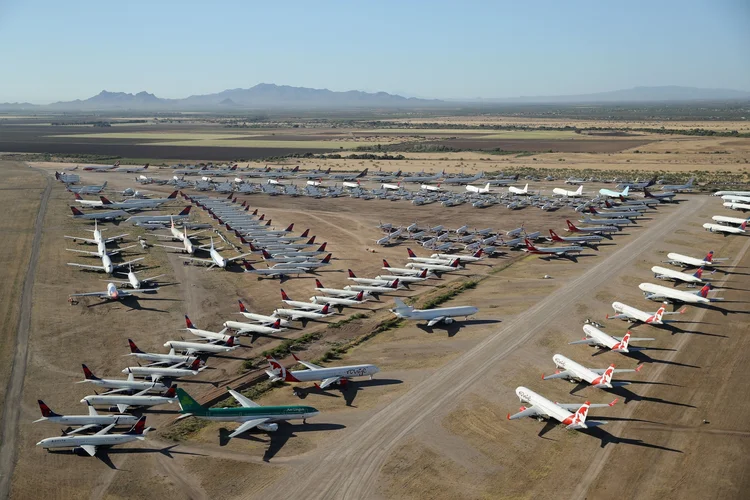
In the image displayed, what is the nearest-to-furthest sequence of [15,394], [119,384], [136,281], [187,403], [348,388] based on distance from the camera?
[187,403]
[119,384]
[15,394]
[348,388]
[136,281]

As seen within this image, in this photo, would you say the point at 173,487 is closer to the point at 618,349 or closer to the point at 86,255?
the point at 618,349

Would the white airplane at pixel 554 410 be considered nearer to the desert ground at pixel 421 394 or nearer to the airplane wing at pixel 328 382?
the desert ground at pixel 421 394

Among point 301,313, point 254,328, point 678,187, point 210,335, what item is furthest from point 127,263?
point 678,187

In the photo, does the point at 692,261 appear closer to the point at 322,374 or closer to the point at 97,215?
the point at 322,374

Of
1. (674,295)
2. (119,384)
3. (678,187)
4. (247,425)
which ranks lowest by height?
(247,425)

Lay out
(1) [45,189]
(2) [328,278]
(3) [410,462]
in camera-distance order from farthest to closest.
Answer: (1) [45,189], (2) [328,278], (3) [410,462]

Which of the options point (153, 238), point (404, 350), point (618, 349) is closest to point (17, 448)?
point (404, 350)

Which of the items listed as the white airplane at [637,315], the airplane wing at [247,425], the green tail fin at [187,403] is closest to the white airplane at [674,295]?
the white airplane at [637,315]


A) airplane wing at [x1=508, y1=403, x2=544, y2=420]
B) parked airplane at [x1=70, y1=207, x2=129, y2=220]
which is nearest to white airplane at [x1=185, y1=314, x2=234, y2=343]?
airplane wing at [x1=508, y1=403, x2=544, y2=420]
